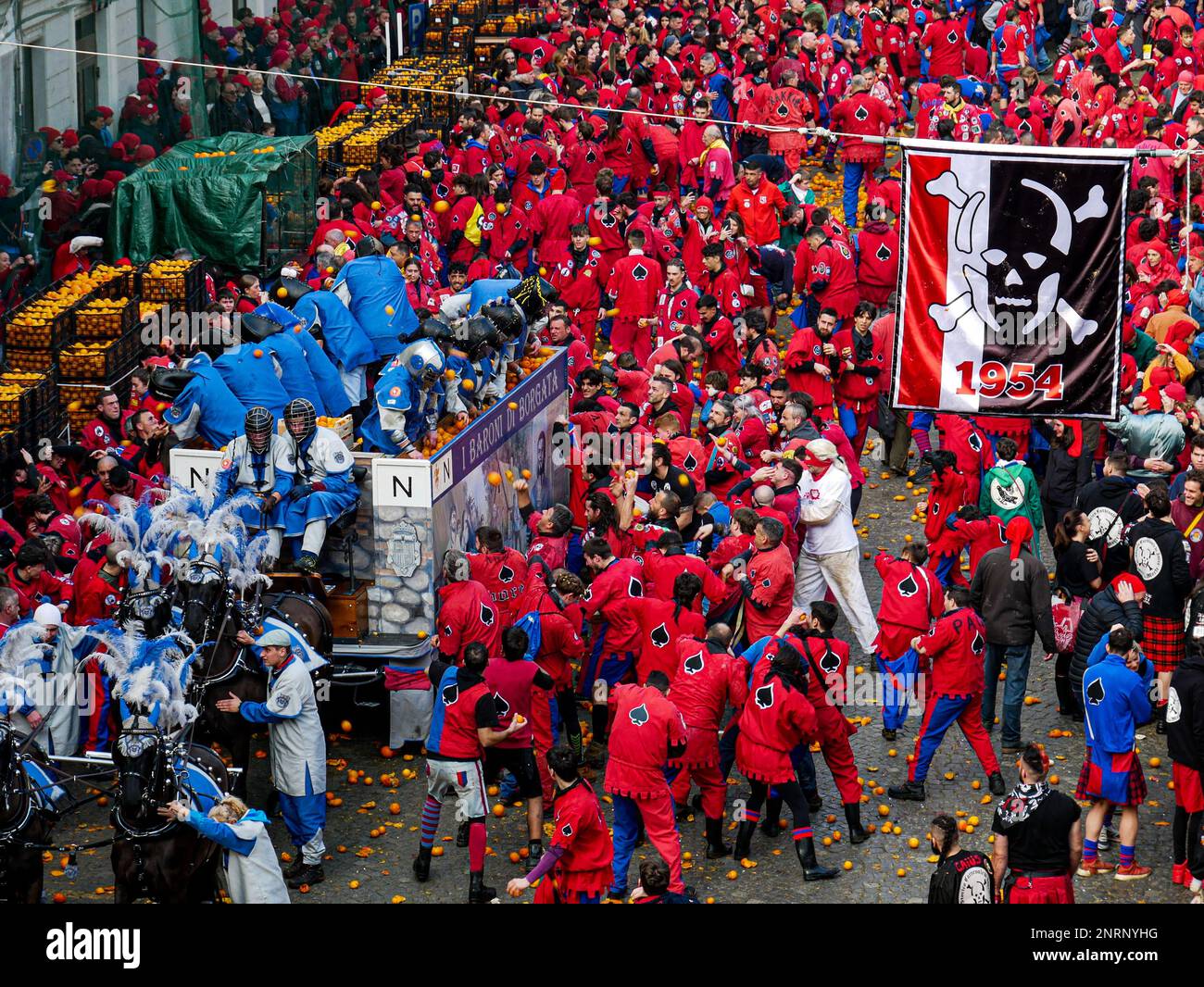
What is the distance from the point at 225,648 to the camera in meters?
12.6

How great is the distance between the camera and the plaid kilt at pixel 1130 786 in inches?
478

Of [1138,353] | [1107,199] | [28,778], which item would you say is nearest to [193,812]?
[28,778]

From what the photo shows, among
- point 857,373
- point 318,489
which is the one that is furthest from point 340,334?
point 857,373

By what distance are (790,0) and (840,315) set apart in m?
12.3

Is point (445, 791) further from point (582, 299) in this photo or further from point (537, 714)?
point (582, 299)

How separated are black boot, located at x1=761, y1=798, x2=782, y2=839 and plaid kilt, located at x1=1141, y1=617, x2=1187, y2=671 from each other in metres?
3.00

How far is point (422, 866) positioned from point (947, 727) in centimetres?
360

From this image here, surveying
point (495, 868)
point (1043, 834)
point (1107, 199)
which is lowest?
point (495, 868)

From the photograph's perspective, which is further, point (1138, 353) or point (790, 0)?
point (790, 0)

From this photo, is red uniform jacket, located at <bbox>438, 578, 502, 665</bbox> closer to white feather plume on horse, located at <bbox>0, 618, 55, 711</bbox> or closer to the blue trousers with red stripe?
white feather plume on horse, located at <bbox>0, 618, 55, 711</bbox>

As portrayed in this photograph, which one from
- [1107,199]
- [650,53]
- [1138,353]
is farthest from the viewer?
[650,53]

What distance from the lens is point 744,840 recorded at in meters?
12.5

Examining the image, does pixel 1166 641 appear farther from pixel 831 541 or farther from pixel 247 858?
pixel 247 858

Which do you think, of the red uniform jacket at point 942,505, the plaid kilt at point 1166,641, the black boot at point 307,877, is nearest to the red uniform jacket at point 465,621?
the black boot at point 307,877
